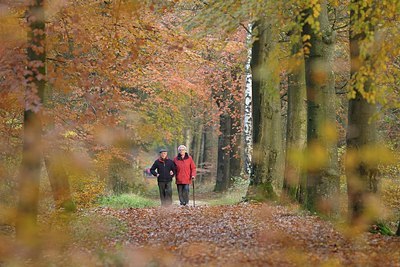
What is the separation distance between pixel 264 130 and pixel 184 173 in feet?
Answer: 9.79

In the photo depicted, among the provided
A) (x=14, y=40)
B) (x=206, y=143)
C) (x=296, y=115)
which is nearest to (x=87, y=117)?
(x=14, y=40)

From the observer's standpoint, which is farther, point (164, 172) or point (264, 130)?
point (164, 172)

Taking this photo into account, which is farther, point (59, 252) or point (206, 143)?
point (206, 143)

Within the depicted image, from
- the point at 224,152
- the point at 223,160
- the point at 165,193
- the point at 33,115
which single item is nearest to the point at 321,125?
the point at 33,115

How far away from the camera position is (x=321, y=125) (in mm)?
13141

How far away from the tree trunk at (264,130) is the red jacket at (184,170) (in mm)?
2129

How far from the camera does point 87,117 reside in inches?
465

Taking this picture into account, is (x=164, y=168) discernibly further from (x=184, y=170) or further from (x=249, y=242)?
(x=249, y=242)

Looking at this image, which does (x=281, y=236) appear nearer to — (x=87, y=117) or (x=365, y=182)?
(x=365, y=182)

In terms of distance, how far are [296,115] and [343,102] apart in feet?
36.0

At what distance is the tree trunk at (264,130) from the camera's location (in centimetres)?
1738

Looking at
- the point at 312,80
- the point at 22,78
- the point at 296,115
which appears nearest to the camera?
the point at 22,78

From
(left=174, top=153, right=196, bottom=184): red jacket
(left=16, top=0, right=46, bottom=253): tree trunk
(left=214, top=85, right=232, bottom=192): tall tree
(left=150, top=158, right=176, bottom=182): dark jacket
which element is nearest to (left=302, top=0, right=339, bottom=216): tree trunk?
(left=16, top=0, right=46, bottom=253): tree trunk

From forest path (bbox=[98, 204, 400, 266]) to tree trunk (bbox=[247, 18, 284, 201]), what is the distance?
1.76m
